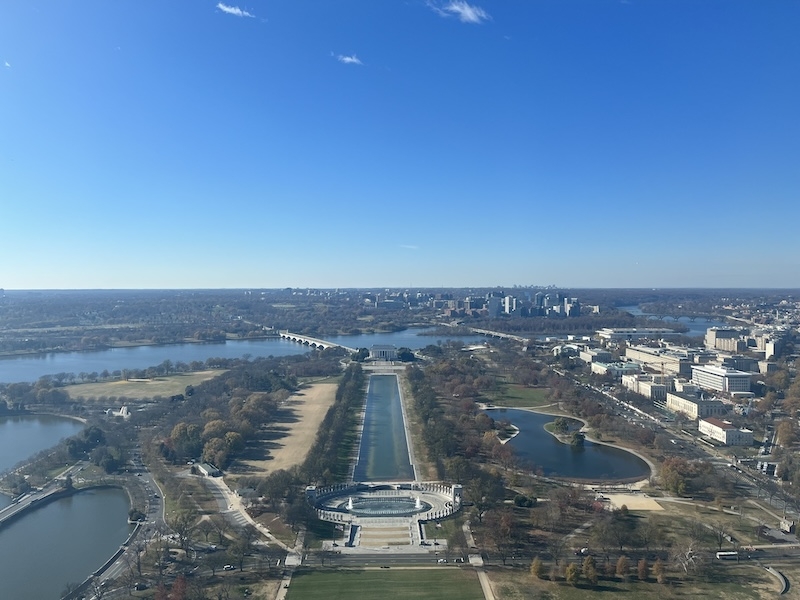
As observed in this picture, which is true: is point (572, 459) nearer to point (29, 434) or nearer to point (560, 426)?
point (560, 426)

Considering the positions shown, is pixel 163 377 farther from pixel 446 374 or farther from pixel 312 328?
pixel 312 328

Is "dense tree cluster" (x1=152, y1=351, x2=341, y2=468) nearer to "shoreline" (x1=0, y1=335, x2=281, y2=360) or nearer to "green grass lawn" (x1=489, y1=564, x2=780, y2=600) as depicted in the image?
"green grass lawn" (x1=489, y1=564, x2=780, y2=600)

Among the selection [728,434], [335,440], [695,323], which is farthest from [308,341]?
[695,323]

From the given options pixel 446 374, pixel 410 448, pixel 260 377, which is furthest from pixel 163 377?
pixel 410 448

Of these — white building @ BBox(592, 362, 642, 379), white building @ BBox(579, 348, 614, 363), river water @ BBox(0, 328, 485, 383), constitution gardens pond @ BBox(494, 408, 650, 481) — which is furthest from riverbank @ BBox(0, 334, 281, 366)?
constitution gardens pond @ BBox(494, 408, 650, 481)

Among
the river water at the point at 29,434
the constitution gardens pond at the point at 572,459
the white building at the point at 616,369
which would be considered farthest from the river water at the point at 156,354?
the constitution gardens pond at the point at 572,459

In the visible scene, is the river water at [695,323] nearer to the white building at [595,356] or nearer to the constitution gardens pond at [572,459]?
the white building at [595,356]

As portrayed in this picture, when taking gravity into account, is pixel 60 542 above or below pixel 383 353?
below
